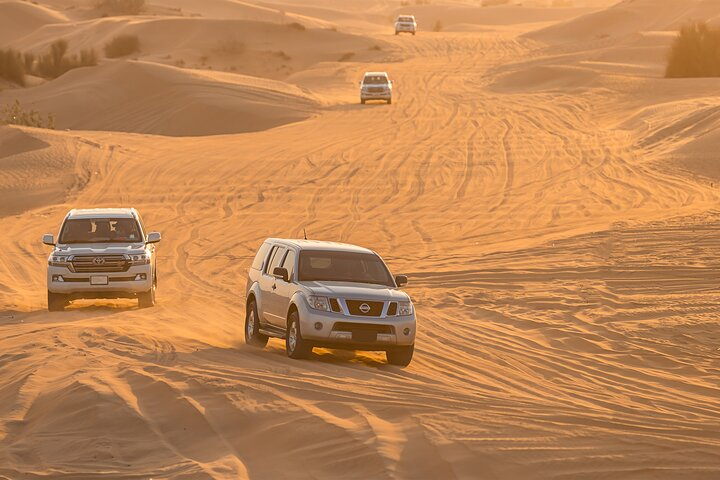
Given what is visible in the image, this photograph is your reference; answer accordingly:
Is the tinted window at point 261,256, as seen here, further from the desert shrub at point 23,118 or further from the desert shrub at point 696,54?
the desert shrub at point 696,54

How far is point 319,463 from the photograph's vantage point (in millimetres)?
11648

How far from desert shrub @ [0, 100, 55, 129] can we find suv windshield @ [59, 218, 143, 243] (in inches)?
1091

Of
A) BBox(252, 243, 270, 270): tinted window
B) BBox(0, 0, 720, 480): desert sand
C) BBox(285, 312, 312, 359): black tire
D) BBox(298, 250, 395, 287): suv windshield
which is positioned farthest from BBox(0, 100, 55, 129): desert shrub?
BBox(285, 312, 312, 359): black tire

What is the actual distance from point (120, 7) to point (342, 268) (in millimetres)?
104267

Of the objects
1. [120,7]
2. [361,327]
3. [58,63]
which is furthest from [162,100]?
[120,7]

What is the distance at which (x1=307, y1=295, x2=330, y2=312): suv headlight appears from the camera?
16766 mm

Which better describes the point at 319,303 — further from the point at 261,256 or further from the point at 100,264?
the point at 100,264

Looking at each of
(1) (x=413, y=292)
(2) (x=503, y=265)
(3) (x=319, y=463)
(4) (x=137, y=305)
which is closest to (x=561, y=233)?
(2) (x=503, y=265)

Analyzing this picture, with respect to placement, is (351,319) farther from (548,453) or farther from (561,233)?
(561,233)

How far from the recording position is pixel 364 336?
1664 cm

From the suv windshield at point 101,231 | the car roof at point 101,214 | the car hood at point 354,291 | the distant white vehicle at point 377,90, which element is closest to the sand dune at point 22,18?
the distant white vehicle at point 377,90

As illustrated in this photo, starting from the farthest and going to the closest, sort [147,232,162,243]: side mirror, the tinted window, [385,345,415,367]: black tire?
[147,232,162,243]: side mirror < the tinted window < [385,345,415,367]: black tire

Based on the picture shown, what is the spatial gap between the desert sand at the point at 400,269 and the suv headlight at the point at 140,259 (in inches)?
36.6

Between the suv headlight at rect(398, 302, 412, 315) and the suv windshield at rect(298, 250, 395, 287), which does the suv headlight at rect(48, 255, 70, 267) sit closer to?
the suv windshield at rect(298, 250, 395, 287)
